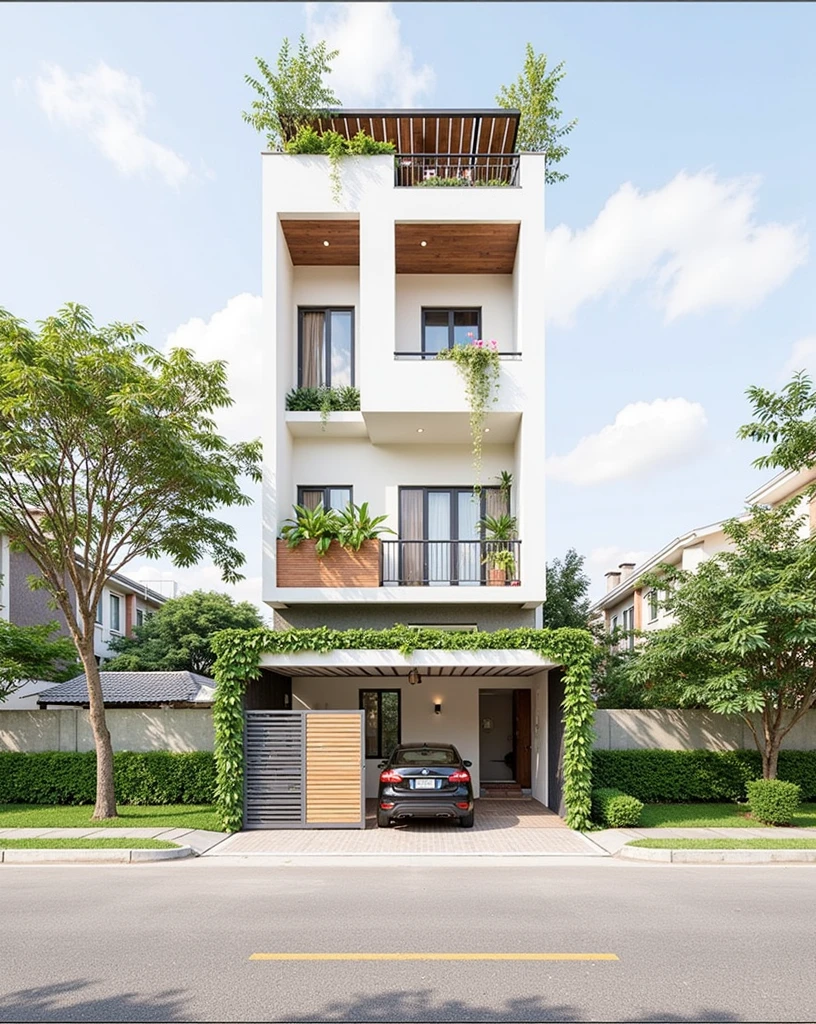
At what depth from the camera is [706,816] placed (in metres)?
14.7

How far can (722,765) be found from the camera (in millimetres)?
16094

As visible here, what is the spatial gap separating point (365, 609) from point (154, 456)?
18.4 ft

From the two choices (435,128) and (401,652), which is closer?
(401,652)

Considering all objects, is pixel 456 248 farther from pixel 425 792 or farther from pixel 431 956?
pixel 431 956

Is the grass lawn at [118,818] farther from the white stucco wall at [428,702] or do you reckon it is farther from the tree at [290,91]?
the tree at [290,91]

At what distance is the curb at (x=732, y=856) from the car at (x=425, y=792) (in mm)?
3596

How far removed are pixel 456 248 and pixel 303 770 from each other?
37.8 feet

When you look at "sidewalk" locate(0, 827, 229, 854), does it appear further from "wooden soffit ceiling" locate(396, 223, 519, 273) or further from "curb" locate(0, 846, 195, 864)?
"wooden soffit ceiling" locate(396, 223, 519, 273)

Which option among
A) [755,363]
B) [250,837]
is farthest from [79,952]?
[755,363]

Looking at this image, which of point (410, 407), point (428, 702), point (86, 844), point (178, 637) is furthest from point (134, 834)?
point (178, 637)

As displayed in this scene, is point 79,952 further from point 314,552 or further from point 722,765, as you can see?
point 722,765

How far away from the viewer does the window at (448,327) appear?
1908 centimetres

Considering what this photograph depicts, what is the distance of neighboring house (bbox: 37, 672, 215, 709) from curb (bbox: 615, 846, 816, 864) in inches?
432

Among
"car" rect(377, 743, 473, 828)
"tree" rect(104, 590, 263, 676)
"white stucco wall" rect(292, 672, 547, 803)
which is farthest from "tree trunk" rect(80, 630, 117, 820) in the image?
"tree" rect(104, 590, 263, 676)
